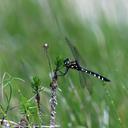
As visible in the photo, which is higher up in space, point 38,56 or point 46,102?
point 38,56

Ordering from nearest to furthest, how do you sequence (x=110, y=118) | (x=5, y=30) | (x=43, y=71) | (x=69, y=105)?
1. (x=110, y=118)
2. (x=69, y=105)
3. (x=43, y=71)
4. (x=5, y=30)

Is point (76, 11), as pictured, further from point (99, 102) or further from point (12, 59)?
point (99, 102)

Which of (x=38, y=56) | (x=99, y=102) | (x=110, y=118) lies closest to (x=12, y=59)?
(x=38, y=56)

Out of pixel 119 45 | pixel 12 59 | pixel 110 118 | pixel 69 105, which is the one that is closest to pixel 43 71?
pixel 12 59

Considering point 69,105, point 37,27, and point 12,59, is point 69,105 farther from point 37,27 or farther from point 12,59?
point 37,27

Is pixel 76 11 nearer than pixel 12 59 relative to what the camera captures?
No

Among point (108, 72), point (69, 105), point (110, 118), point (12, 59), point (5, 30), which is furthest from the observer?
point (5, 30)

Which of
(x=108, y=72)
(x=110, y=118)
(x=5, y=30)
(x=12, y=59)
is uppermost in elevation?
(x=5, y=30)
